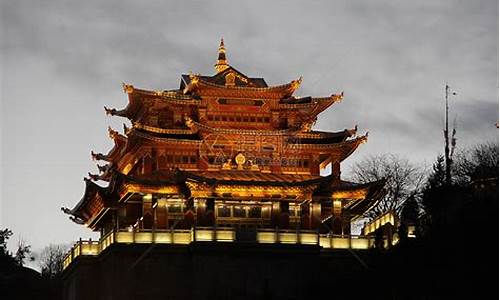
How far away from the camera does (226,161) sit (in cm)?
6262

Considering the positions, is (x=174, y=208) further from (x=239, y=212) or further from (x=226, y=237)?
(x=226, y=237)

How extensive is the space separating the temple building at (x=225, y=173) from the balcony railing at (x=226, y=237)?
0.05 metres

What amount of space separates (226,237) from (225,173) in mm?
6880

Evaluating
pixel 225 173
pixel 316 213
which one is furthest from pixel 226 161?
pixel 316 213

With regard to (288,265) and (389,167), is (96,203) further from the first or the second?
(389,167)

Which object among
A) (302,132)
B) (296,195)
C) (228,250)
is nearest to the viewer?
(228,250)

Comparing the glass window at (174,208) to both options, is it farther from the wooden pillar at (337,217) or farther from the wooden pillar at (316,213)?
the wooden pillar at (337,217)

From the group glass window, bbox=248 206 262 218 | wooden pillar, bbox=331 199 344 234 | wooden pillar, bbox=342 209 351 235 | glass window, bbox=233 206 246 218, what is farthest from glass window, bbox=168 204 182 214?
wooden pillar, bbox=342 209 351 235

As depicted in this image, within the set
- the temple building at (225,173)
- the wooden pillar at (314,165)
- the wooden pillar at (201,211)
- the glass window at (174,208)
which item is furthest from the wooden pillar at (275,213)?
the glass window at (174,208)

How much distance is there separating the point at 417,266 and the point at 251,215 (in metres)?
15.4

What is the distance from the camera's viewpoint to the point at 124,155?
64.8 m

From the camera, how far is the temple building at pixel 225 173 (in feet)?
190

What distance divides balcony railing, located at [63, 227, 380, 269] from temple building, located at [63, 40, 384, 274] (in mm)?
47

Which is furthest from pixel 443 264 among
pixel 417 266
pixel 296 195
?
pixel 296 195
